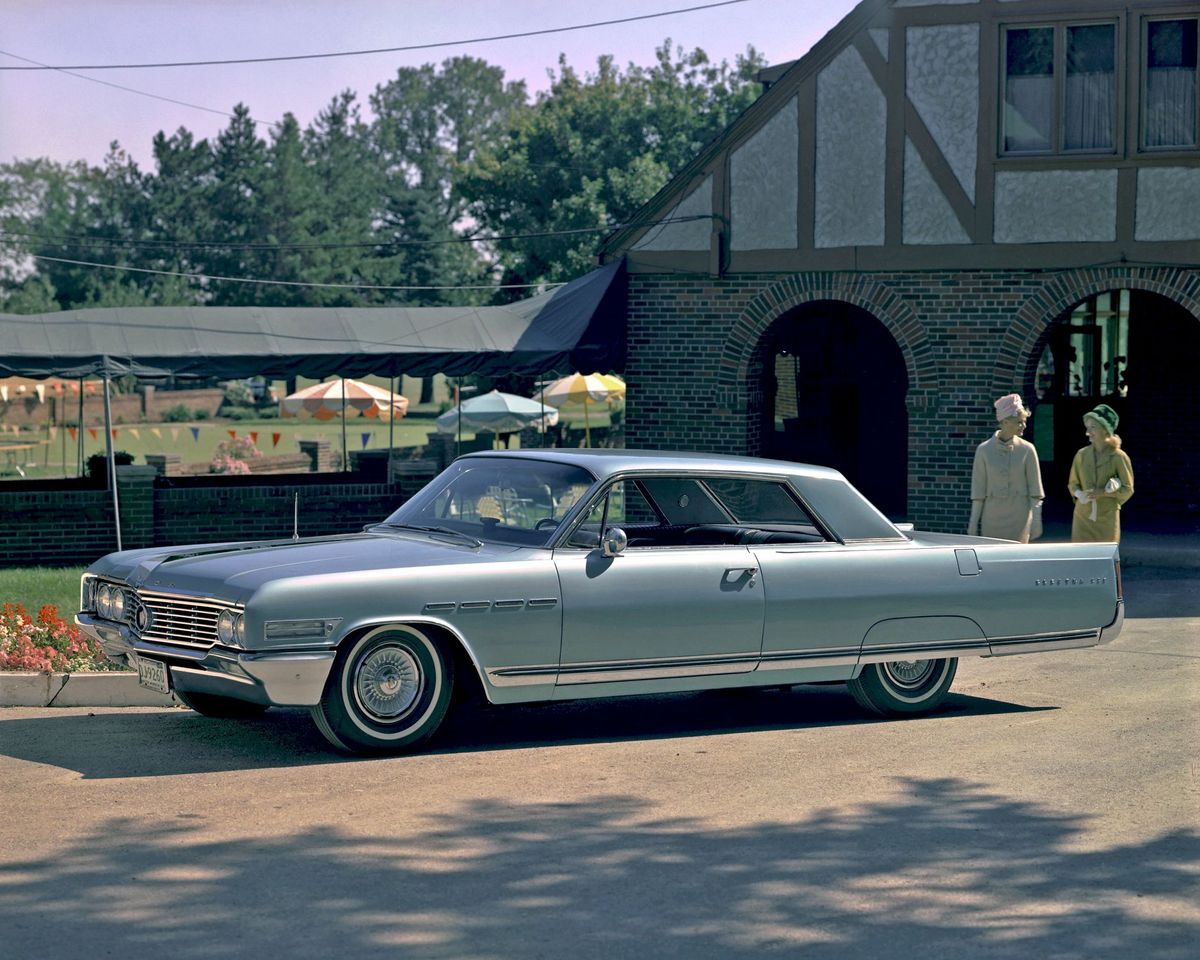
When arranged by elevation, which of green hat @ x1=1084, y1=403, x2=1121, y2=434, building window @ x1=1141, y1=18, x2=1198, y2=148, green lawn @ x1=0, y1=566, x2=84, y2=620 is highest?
building window @ x1=1141, y1=18, x2=1198, y2=148

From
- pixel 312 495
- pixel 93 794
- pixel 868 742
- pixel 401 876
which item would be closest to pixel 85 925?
pixel 401 876

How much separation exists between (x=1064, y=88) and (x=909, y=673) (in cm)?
1046

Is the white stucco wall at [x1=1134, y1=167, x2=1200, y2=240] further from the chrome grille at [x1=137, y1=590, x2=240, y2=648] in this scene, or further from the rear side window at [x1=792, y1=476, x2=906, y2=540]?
the chrome grille at [x1=137, y1=590, x2=240, y2=648]

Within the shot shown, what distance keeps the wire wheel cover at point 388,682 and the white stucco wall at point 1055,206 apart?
39.2 ft

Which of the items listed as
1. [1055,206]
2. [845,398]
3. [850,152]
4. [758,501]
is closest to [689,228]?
[850,152]

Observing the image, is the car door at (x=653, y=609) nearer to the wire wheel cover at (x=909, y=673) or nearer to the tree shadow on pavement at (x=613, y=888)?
the wire wheel cover at (x=909, y=673)

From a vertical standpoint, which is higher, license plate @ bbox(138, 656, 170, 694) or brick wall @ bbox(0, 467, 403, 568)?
brick wall @ bbox(0, 467, 403, 568)

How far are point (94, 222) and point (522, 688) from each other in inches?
3801

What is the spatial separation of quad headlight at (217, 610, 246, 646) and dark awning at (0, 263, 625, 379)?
34.9 ft

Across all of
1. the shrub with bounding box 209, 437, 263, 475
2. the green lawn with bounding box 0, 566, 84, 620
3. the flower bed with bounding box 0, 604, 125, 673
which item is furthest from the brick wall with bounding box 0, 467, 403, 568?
the shrub with bounding box 209, 437, 263, 475

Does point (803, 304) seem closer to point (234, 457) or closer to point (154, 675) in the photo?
point (154, 675)

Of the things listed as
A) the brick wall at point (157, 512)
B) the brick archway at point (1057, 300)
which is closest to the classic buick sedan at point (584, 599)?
the brick archway at point (1057, 300)

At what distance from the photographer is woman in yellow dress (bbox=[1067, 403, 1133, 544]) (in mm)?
12641

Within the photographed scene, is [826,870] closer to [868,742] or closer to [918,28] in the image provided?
[868,742]
